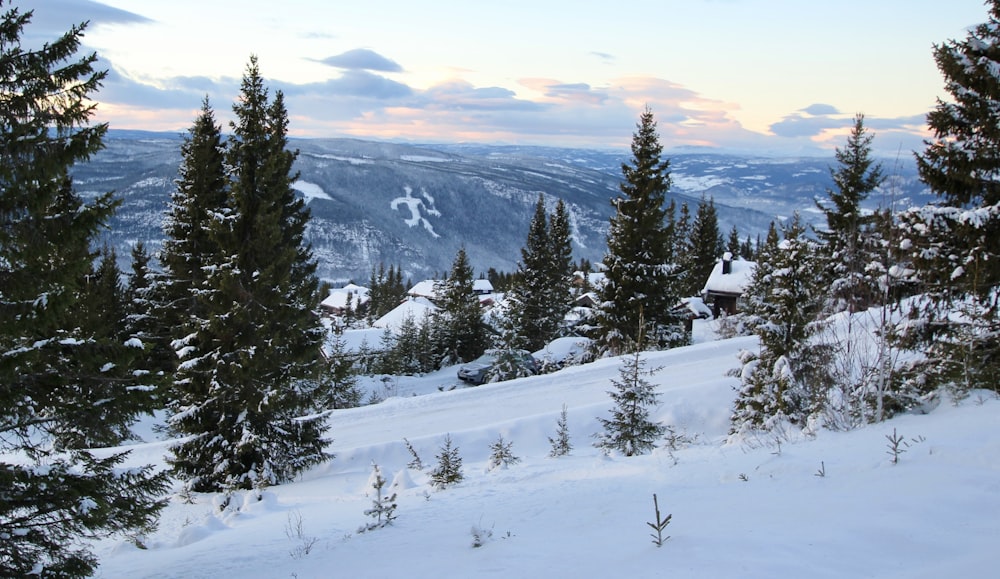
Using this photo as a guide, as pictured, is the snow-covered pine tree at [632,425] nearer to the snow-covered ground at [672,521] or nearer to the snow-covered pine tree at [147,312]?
the snow-covered ground at [672,521]

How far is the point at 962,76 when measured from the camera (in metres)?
10.4

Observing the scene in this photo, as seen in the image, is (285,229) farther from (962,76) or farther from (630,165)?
Answer: (962,76)

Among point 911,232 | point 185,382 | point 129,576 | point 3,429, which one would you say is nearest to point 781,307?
point 911,232

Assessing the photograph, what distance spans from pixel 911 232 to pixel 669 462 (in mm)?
6566

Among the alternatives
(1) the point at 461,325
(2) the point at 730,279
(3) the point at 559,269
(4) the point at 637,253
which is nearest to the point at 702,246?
(2) the point at 730,279

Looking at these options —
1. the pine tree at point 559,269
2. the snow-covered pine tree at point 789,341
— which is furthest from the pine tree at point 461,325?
the snow-covered pine tree at point 789,341

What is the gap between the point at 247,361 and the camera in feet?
44.9

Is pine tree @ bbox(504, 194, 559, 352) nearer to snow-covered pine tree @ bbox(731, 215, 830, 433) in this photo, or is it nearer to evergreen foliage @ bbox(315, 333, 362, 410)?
evergreen foliage @ bbox(315, 333, 362, 410)

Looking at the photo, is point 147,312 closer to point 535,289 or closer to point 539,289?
point 535,289

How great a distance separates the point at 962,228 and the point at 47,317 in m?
13.1

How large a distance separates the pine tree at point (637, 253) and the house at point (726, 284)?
21.4m

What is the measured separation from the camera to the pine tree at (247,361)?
14.0 m

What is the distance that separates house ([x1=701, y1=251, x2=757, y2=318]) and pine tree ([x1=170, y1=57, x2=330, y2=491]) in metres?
38.5

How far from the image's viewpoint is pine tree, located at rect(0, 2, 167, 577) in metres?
6.28
